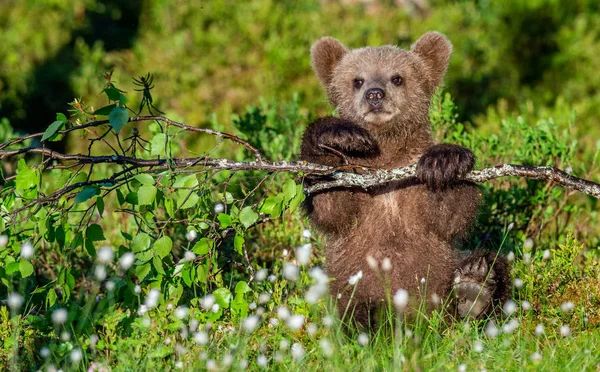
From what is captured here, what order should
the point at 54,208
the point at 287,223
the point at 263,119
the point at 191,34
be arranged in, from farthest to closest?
the point at 191,34, the point at 263,119, the point at 287,223, the point at 54,208

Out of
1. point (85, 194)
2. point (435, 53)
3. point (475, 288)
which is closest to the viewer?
point (85, 194)

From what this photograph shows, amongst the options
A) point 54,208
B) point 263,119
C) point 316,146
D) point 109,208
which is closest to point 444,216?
point 316,146

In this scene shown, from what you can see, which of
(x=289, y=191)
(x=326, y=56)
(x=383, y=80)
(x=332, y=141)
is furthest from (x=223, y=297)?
(x=326, y=56)

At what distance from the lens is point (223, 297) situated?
5.12 m

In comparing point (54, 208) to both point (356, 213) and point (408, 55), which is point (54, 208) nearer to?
point (356, 213)

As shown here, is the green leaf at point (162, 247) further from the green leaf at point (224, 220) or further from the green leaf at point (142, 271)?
the green leaf at point (224, 220)

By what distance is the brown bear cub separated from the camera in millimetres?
5355

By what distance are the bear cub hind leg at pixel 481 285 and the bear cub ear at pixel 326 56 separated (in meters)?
1.91

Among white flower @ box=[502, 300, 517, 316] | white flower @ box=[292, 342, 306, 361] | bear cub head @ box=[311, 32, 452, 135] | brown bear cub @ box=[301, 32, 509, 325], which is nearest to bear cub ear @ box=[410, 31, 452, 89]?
bear cub head @ box=[311, 32, 452, 135]

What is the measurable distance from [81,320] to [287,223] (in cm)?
232

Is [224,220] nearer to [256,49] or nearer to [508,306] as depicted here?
[508,306]

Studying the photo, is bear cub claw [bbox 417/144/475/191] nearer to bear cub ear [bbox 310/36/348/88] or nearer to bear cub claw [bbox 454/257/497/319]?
bear cub claw [bbox 454/257/497/319]

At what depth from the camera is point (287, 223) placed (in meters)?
7.11

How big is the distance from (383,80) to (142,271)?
91.8 inches
